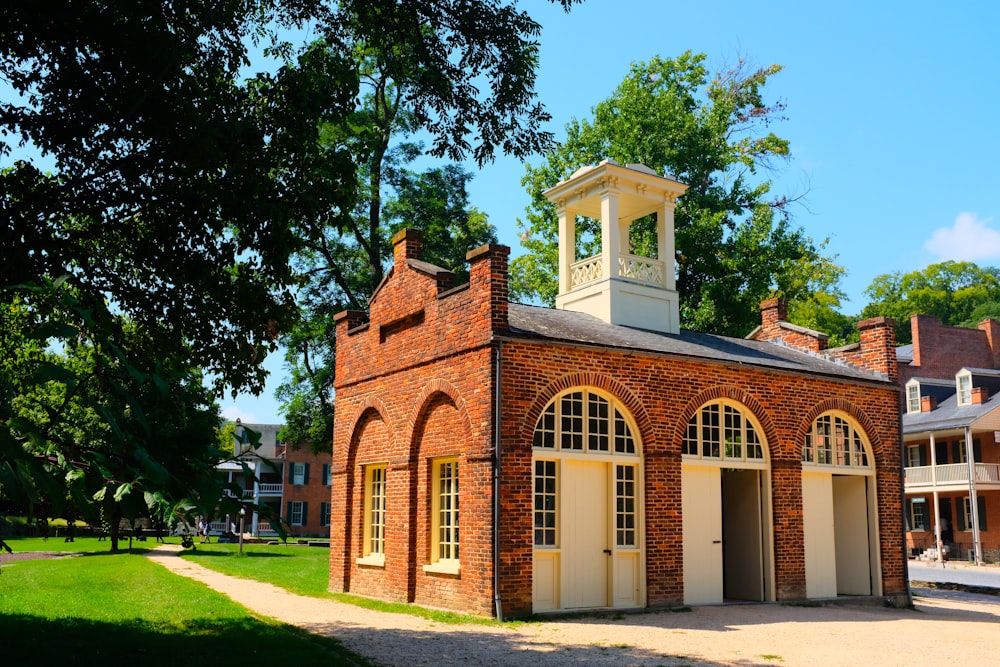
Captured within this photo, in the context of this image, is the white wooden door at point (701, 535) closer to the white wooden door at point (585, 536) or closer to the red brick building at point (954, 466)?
the white wooden door at point (585, 536)

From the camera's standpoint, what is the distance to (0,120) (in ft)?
33.0

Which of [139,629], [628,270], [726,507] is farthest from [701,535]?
[139,629]

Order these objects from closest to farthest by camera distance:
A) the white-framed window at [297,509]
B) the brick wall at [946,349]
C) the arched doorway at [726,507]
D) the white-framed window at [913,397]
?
the arched doorway at [726,507] → the white-framed window at [913,397] → the brick wall at [946,349] → the white-framed window at [297,509]

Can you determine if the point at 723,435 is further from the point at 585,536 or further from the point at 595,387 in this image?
the point at 585,536

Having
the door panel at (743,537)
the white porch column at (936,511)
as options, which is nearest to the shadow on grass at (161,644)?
the door panel at (743,537)

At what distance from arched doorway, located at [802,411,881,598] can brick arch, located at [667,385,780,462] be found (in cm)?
114

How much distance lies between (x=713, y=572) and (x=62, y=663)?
10800 mm

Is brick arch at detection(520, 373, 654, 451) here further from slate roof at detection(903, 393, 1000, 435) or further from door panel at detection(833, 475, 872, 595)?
slate roof at detection(903, 393, 1000, 435)

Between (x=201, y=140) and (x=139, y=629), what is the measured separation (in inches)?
256

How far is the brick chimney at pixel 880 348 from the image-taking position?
1892 centimetres

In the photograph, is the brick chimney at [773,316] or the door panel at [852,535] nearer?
the door panel at [852,535]

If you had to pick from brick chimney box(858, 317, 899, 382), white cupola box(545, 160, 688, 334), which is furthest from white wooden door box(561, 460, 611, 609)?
brick chimney box(858, 317, 899, 382)

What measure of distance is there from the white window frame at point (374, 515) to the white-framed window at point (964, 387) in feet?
103

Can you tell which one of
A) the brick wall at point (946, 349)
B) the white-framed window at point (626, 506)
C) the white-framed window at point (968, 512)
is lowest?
the white-framed window at point (968, 512)
